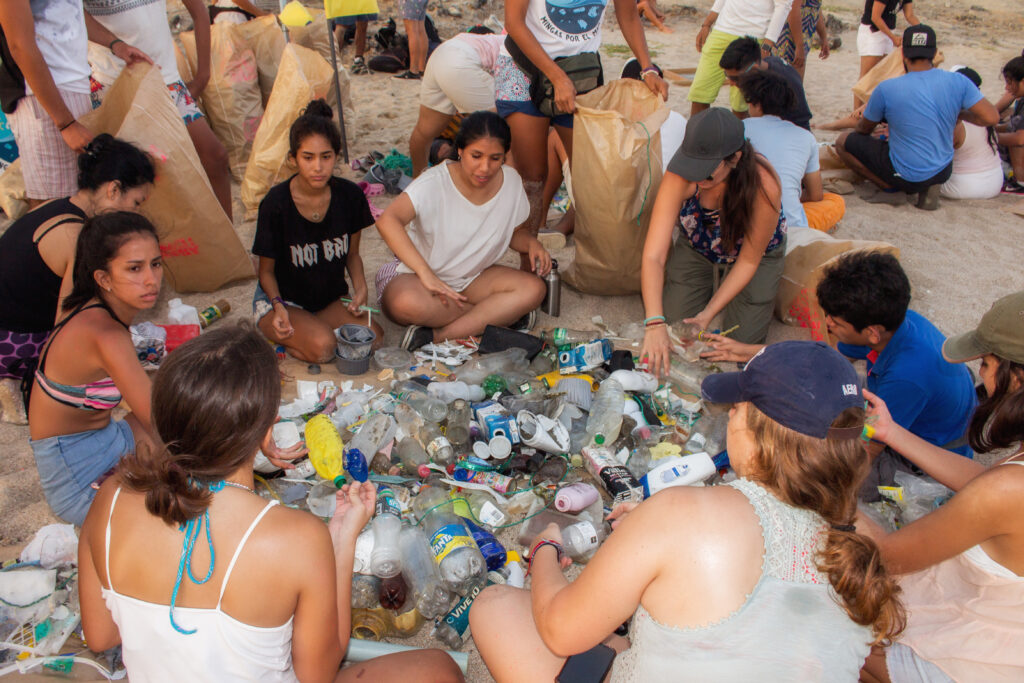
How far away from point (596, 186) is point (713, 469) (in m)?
1.79

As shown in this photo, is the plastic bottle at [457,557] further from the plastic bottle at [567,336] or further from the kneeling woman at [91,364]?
the plastic bottle at [567,336]

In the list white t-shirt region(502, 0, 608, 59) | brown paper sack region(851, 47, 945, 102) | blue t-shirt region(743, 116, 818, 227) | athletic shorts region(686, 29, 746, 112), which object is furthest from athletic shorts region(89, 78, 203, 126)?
brown paper sack region(851, 47, 945, 102)

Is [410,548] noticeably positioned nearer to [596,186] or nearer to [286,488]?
[286,488]

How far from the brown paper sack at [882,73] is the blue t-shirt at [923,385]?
189 inches

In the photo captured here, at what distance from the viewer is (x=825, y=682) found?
4.60 feet

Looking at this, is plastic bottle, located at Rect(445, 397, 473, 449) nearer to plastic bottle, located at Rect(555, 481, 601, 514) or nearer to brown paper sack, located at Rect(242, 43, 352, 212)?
plastic bottle, located at Rect(555, 481, 601, 514)

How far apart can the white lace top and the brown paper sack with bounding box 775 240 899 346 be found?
102 inches

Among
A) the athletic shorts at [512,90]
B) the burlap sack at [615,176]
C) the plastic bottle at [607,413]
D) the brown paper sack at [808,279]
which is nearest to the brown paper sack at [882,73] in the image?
the brown paper sack at [808,279]

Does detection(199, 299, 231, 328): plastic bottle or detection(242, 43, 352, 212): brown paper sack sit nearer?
detection(199, 299, 231, 328): plastic bottle

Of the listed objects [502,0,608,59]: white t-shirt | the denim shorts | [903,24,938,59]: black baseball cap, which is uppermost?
[502,0,608,59]: white t-shirt

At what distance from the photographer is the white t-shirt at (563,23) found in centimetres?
378

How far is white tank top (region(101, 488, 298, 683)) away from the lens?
138cm

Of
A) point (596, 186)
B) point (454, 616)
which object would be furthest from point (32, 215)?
point (596, 186)

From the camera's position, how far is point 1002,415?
5.91 ft
